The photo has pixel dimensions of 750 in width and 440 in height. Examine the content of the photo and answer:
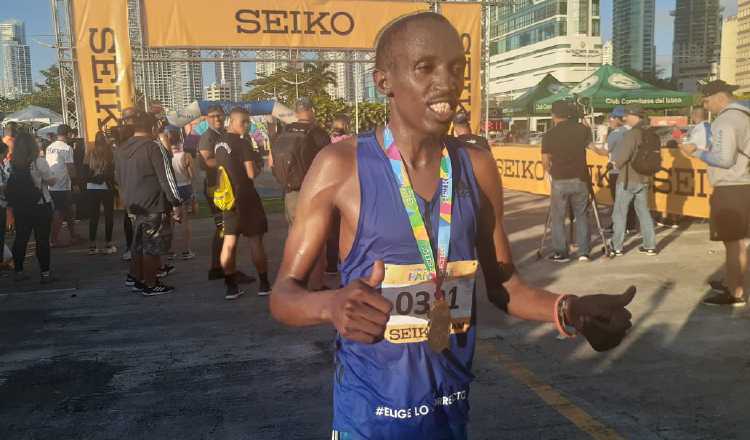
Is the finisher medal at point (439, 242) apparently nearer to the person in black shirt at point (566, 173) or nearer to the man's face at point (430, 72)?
the man's face at point (430, 72)

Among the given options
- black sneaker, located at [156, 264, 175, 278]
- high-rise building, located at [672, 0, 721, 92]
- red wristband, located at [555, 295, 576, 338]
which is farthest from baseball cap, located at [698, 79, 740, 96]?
high-rise building, located at [672, 0, 721, 92]

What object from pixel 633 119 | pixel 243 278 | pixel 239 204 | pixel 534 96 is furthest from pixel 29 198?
pixel 534 96

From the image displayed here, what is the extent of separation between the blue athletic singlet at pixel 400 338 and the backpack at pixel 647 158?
7163 mm

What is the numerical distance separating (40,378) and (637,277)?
6.21 m

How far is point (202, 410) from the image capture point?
406cm

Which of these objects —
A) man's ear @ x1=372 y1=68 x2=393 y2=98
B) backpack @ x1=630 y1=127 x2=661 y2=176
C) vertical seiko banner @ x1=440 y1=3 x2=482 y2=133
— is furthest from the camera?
vertical seiko banner @ x1=440 y1=3 x2=482 y2=133

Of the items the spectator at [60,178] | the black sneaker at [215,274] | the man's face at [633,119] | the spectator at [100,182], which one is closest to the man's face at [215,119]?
the black sneaker at [215,274]

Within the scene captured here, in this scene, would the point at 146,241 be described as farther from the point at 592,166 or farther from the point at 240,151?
the point at 592,166

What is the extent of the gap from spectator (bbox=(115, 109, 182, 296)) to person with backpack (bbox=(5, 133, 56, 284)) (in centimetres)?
147

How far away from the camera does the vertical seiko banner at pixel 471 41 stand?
15.7 m

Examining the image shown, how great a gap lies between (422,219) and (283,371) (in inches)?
129

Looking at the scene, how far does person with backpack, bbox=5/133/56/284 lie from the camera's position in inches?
303

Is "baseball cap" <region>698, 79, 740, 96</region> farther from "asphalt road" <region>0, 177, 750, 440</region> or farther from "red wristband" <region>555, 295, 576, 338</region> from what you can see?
"red wristband" <region>555, 295, 576, 338</region>

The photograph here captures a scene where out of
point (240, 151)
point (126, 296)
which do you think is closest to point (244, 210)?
point (240, 151)
